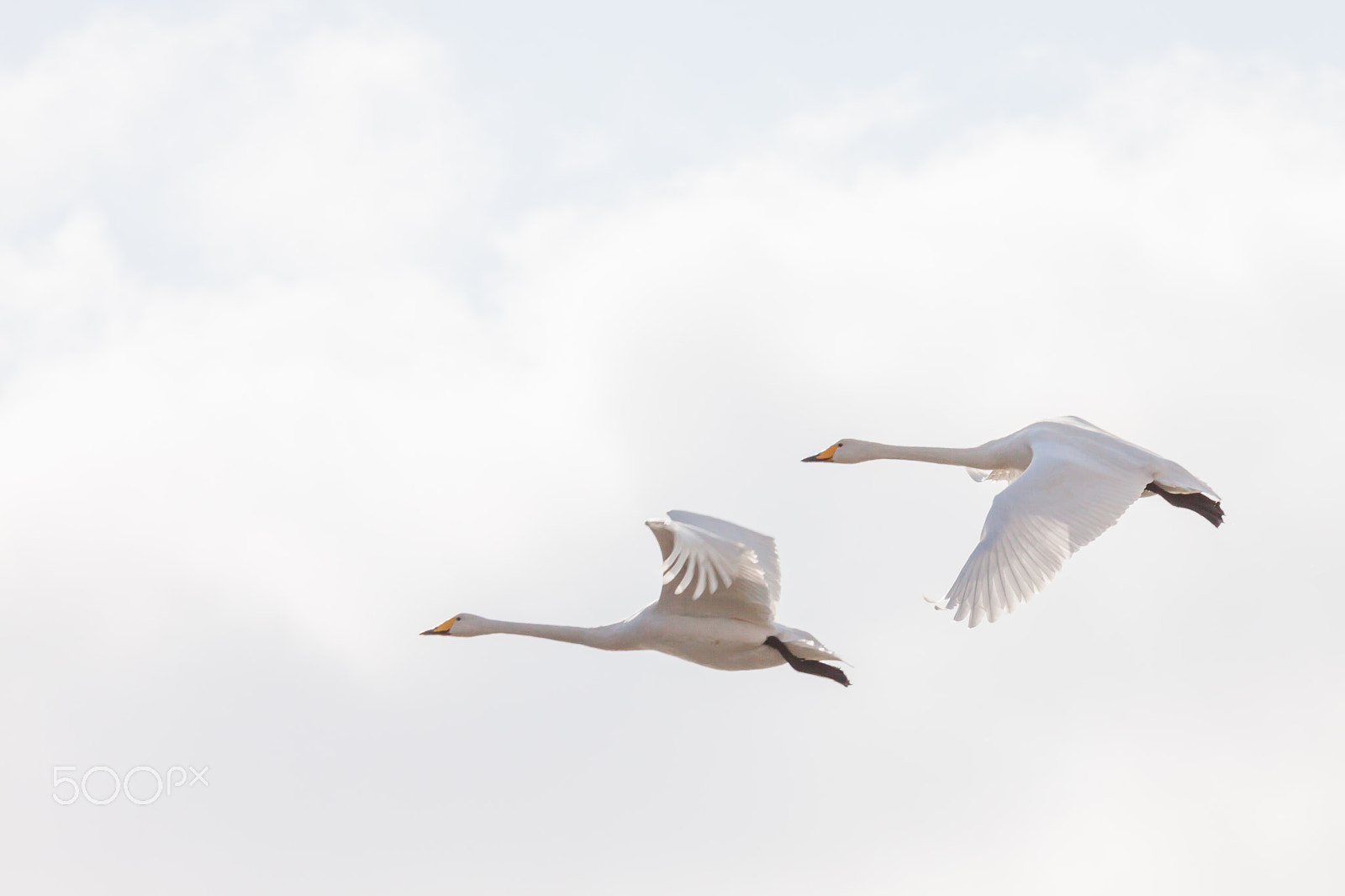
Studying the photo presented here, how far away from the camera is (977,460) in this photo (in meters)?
27.8

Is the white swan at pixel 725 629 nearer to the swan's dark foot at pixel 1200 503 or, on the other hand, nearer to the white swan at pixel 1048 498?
the white swan at pixel 1048 498

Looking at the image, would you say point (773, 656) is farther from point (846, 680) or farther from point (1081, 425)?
point (1081, 425)

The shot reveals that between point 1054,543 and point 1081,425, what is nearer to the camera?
point 1054,543

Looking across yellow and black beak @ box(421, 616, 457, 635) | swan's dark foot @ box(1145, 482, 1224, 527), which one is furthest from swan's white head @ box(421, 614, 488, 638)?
swan's dark foot @ box(1145, 482, 1224, 527)

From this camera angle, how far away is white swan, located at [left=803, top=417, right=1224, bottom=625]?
23.5m

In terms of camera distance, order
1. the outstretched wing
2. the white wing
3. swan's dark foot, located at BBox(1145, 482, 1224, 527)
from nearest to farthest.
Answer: the outstretched wing
the white wing
swan's dark foot, located at BBox(1145, 482, 1224, 527)

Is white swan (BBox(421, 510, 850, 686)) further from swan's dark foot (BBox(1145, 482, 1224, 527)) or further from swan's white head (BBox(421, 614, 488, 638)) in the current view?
swan's dark foot (BBox(1145, 482, 1224, 527))

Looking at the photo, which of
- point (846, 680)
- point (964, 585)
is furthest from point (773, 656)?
point (964, 585)

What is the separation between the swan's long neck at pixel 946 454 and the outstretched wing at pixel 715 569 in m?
3.80

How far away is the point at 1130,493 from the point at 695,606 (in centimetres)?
442

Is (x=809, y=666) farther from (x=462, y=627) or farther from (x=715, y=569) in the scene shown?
(x=462, y=627)

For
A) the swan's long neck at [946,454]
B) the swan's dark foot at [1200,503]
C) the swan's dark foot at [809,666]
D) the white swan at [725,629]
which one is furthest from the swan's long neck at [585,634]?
the swan's dark foot at [1200,503]

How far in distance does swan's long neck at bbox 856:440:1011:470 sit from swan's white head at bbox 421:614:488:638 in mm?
4860

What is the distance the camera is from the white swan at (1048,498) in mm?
23516
